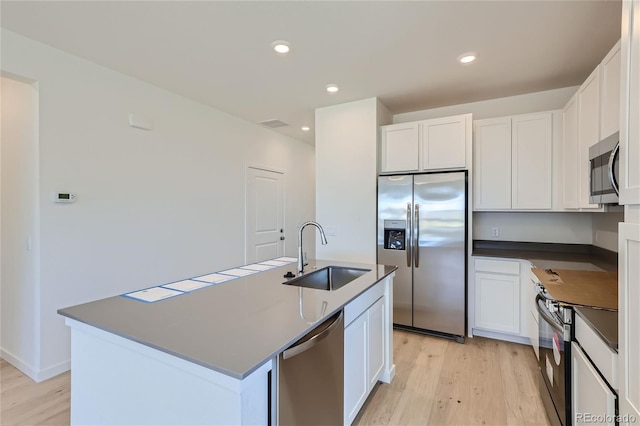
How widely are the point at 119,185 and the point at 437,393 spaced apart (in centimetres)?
337

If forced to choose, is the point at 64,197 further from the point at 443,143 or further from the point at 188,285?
the point at 443,143

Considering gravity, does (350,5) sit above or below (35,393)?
above

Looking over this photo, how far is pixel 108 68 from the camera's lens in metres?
2.83

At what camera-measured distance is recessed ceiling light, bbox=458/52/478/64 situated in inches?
101

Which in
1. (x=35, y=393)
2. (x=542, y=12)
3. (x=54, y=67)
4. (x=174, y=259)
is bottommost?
(x=35, y=393)

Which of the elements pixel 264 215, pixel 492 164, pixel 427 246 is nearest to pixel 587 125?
pixel 492 164

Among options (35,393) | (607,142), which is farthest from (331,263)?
(35,393)

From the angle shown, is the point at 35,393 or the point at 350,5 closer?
the point at 350,5

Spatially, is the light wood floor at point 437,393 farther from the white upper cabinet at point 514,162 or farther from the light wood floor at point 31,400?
the white upper cabinet at point 514,162

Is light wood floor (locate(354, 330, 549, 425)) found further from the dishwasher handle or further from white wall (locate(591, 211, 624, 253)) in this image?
Result: white wall (locate(591, 211, 624, 253))

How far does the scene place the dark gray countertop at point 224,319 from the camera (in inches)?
39.5

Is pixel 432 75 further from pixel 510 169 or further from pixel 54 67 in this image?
pixel 54 67

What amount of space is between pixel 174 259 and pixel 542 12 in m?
3.97

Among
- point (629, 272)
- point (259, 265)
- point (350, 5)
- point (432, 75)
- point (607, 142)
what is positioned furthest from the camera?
point (432, 75)
